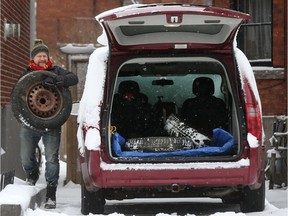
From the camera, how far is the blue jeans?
8.09 m

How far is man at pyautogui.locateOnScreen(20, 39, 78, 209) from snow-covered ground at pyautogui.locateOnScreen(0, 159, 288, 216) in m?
0.14

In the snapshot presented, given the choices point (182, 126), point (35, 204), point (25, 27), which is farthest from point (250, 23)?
point (35, 204)

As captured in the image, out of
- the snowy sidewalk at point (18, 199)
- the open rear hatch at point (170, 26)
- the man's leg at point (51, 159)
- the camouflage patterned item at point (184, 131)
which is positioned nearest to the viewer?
the snowy sidewalk at point (18, 199)

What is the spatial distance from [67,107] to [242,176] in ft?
6.97

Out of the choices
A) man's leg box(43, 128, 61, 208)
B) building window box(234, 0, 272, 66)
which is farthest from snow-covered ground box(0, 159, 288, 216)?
building window box(234, 0, 272, 66)

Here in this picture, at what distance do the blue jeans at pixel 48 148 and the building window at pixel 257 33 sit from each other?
8.00 meters

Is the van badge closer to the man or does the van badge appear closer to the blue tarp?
the blue tarp

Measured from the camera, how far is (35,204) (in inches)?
295

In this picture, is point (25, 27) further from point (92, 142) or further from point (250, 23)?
point (92, 142)

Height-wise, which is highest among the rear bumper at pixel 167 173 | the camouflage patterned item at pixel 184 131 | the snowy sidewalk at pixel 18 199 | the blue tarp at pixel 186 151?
the camouflage patterned item at pixel 184 131

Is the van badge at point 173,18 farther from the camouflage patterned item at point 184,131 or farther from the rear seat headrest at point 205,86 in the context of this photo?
the rear seat headrest at point 205,86

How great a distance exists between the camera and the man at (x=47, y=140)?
7850 mm

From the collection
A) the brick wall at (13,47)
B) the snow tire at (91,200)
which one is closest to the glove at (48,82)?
the snow tire at (91,200)

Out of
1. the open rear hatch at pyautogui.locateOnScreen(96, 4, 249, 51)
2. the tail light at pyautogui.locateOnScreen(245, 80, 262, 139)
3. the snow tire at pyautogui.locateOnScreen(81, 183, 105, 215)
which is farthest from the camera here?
the snow tire at pyautogui.locateOnScreen(81, 183, 105, 215)
